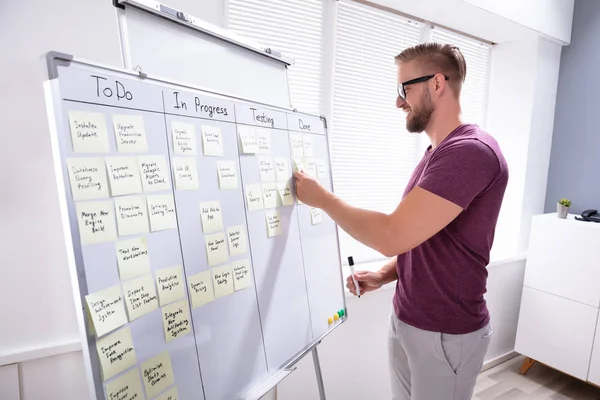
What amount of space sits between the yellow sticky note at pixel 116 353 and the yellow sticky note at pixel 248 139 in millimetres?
519

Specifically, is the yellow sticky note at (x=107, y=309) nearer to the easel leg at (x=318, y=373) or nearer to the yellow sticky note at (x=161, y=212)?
the yellow sticky note at (x=161, y=212)

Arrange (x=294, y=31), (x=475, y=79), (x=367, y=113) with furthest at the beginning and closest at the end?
(x=475, y=79), (x=367, y=113), (x=294, y=31)

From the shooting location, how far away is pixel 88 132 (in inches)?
26.0

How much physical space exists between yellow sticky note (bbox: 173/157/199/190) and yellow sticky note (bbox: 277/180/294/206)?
308 mm

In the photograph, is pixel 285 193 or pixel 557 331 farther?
pixel 557 331

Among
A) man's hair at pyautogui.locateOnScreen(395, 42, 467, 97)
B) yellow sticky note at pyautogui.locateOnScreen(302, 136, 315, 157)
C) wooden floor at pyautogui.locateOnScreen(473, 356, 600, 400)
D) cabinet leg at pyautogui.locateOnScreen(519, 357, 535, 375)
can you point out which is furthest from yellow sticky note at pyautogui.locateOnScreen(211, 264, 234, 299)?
cabinet leg at pyautogui.locateOnScreen(519, 357, 535, 375)

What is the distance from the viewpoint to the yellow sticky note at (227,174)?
2.99 ft

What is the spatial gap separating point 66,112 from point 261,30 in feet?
4.46

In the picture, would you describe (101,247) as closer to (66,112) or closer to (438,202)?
(66,112)

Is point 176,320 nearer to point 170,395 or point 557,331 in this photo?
point 170,395

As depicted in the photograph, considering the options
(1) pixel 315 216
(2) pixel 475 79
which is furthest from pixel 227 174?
(2) pixel 475 79

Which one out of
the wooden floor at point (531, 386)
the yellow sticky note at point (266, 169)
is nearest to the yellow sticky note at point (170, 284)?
the yellow sticky note at point (266, 169)

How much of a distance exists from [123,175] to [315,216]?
0.69m

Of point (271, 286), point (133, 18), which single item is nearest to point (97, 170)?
point (133, 18)
